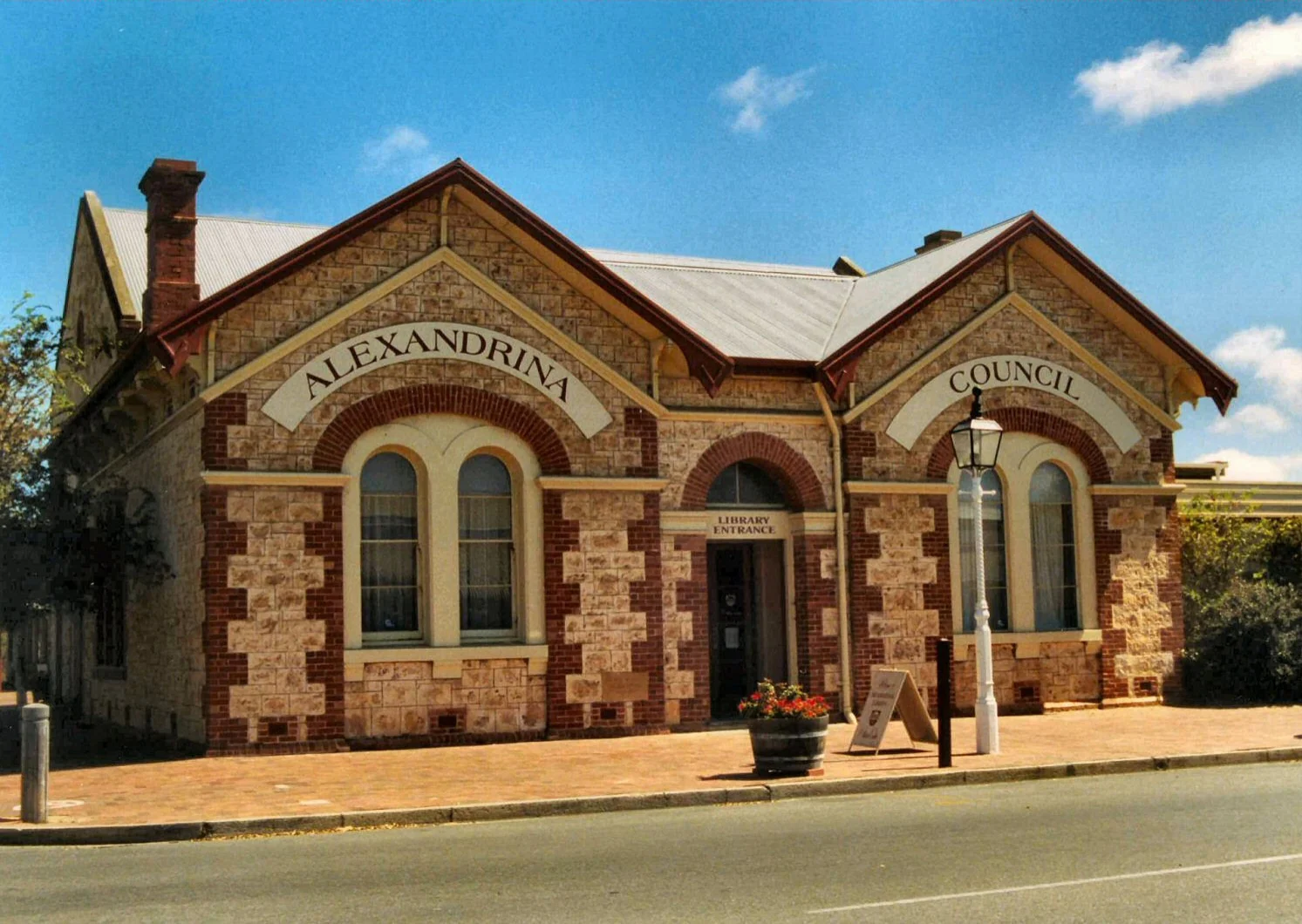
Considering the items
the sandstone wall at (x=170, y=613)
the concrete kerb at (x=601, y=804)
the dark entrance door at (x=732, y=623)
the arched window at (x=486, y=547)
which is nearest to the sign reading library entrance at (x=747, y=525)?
the dark entrance door at (x=732, y=623)

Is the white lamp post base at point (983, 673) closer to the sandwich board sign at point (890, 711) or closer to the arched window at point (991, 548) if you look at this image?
the sandwich board sign at point (890, 711)

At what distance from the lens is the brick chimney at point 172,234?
61.0ft

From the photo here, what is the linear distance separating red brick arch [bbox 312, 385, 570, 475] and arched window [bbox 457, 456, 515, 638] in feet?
1.76

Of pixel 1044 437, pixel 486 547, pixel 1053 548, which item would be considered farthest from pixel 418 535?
pixel 1053 548

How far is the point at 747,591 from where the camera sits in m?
20.9

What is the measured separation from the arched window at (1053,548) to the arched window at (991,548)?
0.46 m

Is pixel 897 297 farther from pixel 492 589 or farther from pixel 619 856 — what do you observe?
pixel 619 856

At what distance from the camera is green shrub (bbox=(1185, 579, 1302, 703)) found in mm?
21156

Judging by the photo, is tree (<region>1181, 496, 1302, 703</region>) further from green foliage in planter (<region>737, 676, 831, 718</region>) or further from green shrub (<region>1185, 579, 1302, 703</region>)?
green foliage in planter (<region>737, 676, 831, 718</region>)

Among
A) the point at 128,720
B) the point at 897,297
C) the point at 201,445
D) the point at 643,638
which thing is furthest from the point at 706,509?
the point at 128,720

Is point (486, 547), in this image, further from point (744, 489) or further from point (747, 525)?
point (744, 489)

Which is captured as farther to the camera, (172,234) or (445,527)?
(172,234)

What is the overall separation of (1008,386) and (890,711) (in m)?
6.61

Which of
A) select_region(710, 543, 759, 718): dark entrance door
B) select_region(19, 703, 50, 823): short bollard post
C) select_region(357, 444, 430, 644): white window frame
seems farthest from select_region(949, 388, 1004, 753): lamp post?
select_region(19, 703, 50, 823): short bollard post
